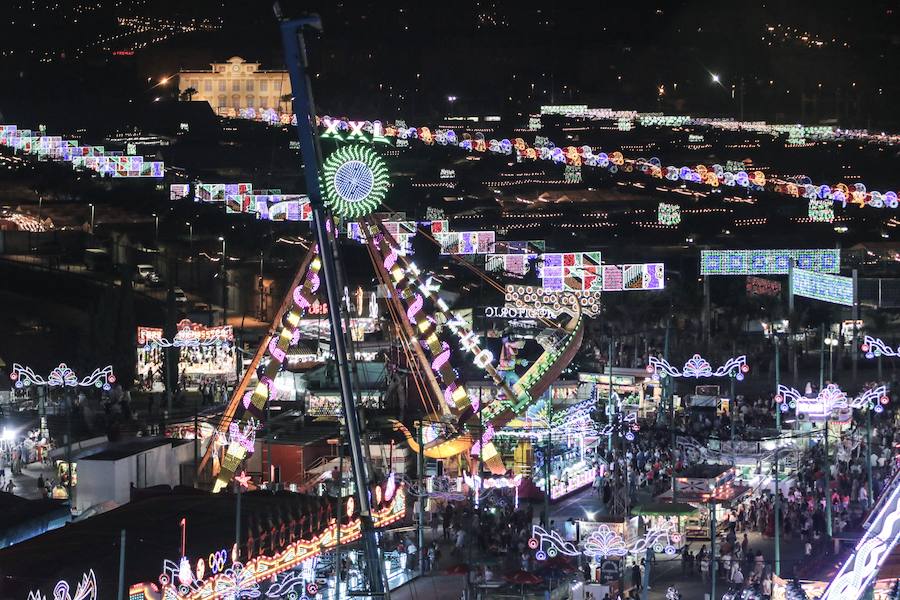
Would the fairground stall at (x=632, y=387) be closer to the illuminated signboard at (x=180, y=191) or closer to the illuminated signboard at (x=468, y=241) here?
the illuminated signboard at (x=468, y=241)

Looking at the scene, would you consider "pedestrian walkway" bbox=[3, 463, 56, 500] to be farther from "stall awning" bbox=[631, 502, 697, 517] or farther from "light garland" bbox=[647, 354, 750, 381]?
"light garland" bbox=[647, 354, 750, 381]

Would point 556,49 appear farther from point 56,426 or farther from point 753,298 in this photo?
point 56,426

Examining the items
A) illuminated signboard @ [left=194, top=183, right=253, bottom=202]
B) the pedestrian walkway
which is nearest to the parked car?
illuminated signboard @ [left=194, top=183, right=253, bottom=202]

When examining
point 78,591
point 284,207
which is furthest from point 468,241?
point 78,591

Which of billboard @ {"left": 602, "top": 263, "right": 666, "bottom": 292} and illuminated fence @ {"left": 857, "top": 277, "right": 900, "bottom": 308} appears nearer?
billboard @ {"left": 602, "top": 263, "right": 666, "bottom": 292}

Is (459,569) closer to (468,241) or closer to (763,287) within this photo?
(468,241)

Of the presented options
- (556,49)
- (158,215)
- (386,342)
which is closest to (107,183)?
(158,215)

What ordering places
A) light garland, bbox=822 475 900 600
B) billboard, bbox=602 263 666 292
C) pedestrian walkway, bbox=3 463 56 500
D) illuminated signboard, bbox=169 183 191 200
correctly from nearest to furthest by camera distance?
light garland, bbox=822 475 900 600, pedestrian walkway, bbox=3 463 56 500, billboard, bbox=602 263 666 292, illuminated signboard, bbox=169 183 191 200
